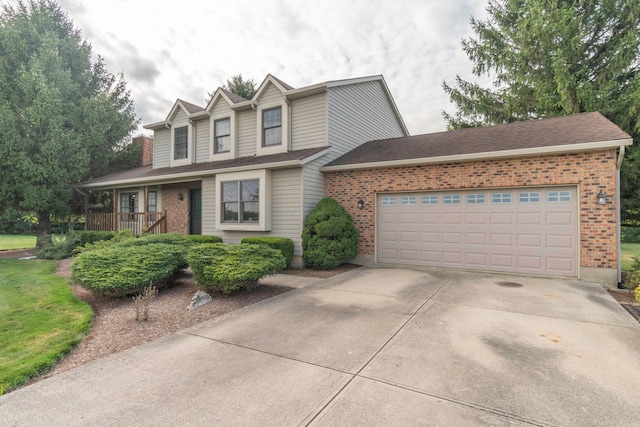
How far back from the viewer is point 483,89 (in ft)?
49.1

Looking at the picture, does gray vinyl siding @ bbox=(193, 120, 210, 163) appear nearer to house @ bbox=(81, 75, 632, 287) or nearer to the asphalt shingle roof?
house @ bbox=(81, 75, 632, 287)

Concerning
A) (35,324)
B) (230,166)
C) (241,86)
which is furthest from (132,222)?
(241,86)

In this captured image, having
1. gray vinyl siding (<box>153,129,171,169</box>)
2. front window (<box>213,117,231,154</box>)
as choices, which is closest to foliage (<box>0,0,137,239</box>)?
gray vinyl siding (<box>153,129,171,169</box>)

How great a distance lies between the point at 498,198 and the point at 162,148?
48.0 ft

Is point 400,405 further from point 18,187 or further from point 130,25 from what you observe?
point 18,187

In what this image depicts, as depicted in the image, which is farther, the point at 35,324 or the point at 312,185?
the point at 312,185

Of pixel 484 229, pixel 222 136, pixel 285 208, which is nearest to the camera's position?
pixel 484 229

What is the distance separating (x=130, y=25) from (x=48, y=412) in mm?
9704

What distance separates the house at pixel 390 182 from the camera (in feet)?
22.8

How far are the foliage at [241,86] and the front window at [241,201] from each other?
1562 centimetres

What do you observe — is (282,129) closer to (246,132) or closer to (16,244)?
(246,132)

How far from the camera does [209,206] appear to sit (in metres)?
11.2

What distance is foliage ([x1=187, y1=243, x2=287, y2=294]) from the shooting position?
219 inches

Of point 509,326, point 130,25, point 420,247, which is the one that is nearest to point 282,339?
point 509,326
